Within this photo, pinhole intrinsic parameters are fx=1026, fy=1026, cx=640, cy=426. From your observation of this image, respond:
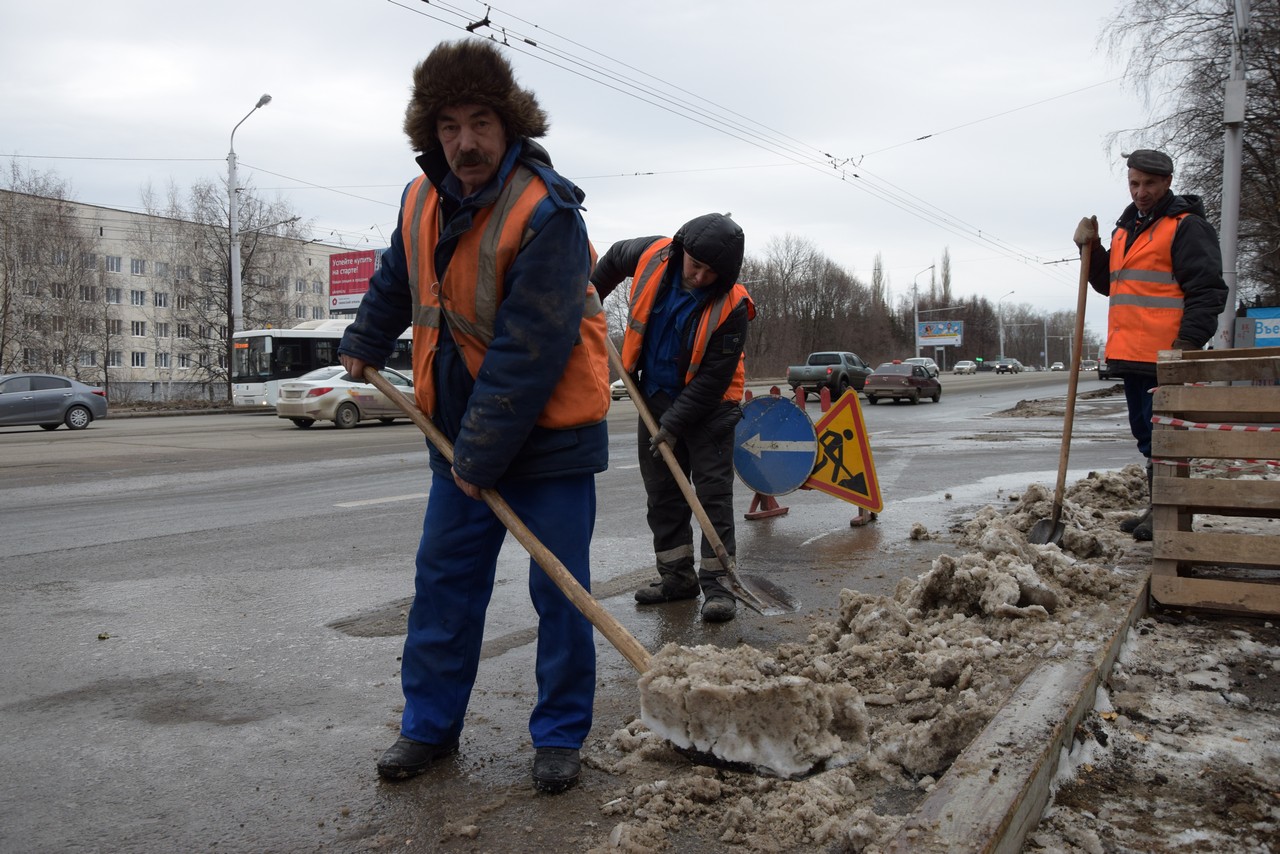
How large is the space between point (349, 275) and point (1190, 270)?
44.0 m

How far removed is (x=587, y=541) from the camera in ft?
9.89

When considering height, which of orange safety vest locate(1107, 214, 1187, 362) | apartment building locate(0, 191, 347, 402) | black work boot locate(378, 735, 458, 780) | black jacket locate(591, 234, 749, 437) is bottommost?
black work boot locate(378, 735, 458, 780)

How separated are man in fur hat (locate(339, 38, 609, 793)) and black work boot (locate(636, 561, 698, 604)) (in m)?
2.04

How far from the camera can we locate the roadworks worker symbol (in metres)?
7.16

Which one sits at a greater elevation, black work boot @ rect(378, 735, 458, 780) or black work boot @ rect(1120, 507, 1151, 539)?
black work boot @ rect(1120, 507, 1151, 539)

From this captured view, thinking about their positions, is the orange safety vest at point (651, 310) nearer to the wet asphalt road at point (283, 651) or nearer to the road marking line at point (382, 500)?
the wet asphalt road at point (283, 651)

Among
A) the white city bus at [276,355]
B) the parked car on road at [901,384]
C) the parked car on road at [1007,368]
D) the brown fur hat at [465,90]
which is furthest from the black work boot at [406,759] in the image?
the parked car on road at [1007,368]

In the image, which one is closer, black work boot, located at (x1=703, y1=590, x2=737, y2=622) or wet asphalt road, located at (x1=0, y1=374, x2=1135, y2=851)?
wet asphalt road, located at (x1=0, y1=374, x2=1135, y2=851)

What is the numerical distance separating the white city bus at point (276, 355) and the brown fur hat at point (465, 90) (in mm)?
28363

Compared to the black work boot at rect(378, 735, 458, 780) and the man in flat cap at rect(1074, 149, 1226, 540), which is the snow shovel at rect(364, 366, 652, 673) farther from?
the man in flat cap at rect(1074, 149, 1226, 540)

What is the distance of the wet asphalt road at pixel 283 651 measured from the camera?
263cm

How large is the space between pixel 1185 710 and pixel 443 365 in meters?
2.53

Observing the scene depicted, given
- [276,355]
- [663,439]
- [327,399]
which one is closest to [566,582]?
[663,439]

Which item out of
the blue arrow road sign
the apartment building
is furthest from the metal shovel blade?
the apartment building
